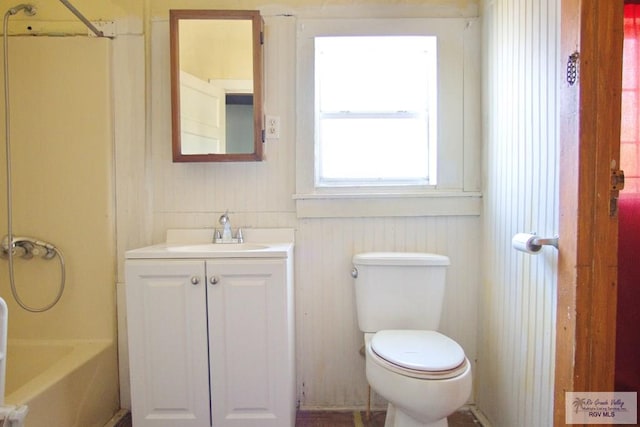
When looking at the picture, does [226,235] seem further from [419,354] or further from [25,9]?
[25,9]

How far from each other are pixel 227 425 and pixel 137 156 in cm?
127

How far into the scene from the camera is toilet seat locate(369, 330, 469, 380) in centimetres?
110

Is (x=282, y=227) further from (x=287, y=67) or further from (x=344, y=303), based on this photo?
(x=287, y=67)

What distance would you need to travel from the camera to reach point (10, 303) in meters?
1.60

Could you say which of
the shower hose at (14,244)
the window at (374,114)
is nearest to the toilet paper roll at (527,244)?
the window at (374,114)

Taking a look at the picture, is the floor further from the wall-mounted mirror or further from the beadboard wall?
the wall-mounted mirror

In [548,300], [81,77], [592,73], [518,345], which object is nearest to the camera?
[592,73]

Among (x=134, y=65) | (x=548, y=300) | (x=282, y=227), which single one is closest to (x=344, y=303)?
(x=282, y=227)

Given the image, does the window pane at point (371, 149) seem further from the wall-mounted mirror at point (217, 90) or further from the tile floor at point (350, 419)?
the tile floor at point (350, 419)

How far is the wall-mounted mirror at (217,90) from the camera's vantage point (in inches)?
60.6

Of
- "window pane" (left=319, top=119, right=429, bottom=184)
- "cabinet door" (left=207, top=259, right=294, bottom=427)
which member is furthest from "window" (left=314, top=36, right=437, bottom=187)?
"cabinet door" (left=207, top=259, right=294, bottom=427)

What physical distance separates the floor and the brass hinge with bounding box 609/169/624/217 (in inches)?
45.3

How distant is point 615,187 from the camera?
3.04 feet

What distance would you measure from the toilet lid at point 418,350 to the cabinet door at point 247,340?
0.39 metres
